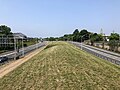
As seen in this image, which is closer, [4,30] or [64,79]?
[64,79]

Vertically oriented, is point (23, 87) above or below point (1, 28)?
below

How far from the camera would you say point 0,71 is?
4566 centimetres

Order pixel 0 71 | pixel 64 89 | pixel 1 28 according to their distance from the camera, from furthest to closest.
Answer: pixel 1 28 < pixel 0 71 < pixel 64 89

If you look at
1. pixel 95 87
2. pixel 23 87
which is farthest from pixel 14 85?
pixel 95 87

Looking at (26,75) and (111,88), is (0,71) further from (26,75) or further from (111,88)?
(111,88)

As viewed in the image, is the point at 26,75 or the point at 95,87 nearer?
the point at 95,87

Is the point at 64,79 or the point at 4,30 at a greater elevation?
the point at 4,30

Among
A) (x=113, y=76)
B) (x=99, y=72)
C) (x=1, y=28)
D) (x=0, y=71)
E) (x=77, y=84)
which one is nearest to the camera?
(x=77, y=84)

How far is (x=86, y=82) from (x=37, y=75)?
9483 mm

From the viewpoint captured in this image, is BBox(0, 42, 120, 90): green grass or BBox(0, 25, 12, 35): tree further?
BBox(0, 25, 12, 35): tree

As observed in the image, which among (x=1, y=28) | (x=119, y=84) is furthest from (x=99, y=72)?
(x=1, y=28)

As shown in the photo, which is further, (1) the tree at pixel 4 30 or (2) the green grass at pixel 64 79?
(1) the tree at pixel 4 30

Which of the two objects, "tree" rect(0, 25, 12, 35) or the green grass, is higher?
"tree" rect(0, 25, 12, 35)

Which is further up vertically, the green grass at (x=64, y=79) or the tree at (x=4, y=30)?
the tree at (x=4, y=30)
